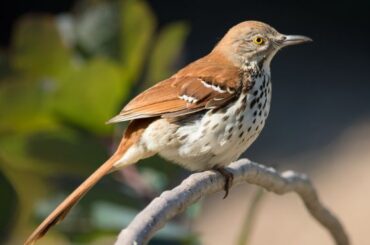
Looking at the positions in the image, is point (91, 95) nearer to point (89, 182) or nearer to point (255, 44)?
point (89, 182)

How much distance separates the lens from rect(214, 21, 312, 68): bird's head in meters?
2.68

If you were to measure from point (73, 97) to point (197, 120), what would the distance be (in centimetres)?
29

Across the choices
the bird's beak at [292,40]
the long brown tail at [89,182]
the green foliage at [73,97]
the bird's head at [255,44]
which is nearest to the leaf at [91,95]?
the green foliage at [73,97]

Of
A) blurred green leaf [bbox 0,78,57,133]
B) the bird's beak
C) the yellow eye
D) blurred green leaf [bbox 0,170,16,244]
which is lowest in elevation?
blurred green leaf [bbox 0,170,16,244]

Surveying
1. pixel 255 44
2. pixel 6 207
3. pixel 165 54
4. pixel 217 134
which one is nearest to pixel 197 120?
pixel 217 134

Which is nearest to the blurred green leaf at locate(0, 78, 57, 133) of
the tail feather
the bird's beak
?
the tail feather

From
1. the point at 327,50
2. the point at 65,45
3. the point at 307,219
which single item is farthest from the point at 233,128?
the point at 327,50

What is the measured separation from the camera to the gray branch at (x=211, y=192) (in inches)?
63.0

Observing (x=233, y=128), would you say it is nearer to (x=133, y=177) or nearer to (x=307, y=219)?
(x=133, y=177)

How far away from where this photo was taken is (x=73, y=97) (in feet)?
8.11

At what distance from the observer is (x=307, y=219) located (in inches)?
214

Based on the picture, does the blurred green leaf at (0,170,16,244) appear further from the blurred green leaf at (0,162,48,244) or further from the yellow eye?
Answer: the yellow eye

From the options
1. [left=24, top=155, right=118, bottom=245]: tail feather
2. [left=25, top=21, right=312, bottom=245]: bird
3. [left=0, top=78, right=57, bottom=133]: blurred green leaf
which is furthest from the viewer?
[left=0, top=78, right=57, bottom=133]: blurred green leaf

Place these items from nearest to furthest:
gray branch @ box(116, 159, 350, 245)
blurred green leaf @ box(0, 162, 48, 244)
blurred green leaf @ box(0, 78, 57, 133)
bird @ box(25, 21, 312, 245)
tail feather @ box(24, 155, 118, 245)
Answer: gray branch @ box(116, 159, 350, 245), tail feather @ box(24, 155, 118, 245), bird @ box(25, 21, 312, 245), blurred green leaf @ box(0, 78, 57, 133), blurred green leaf @ box(0, 162, 48, 244)
